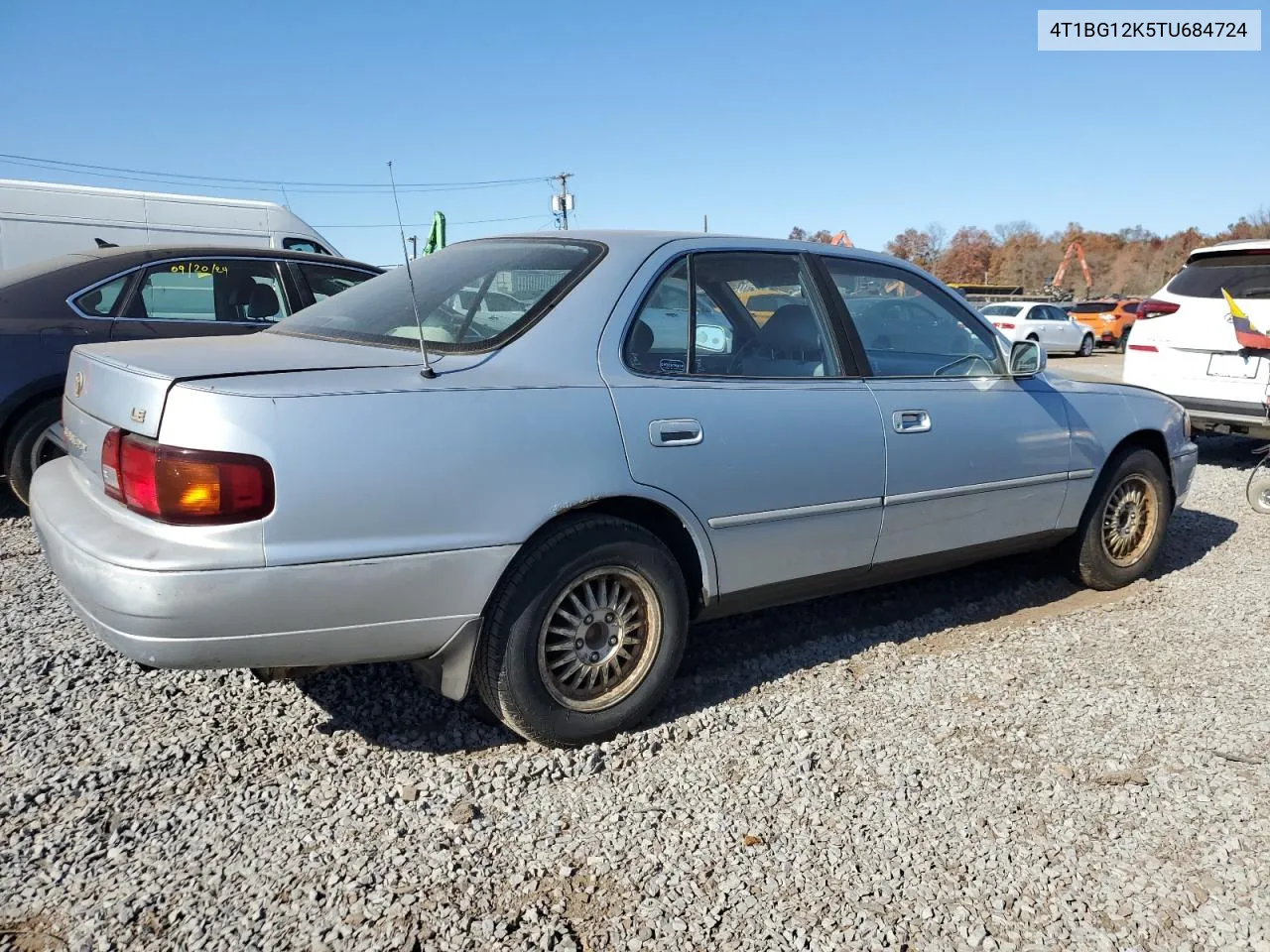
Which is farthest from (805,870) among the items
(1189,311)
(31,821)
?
(1189,311)

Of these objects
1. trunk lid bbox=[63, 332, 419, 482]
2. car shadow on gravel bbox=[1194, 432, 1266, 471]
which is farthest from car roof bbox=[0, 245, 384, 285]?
car shadow on gravel bbox=[1194, 432, 1266, 471]

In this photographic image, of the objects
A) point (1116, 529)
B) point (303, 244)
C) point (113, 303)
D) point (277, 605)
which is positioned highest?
point (303, 244)

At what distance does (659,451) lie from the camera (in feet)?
9.55

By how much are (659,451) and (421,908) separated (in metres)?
1.41

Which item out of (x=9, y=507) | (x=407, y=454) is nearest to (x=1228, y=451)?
(x=407, y=454)

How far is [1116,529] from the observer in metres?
4.64

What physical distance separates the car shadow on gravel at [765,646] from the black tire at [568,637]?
20 cm

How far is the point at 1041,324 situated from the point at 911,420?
23173mm

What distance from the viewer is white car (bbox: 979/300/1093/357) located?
78.5 ft

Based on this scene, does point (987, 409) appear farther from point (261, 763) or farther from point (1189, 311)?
point (1189, 311)

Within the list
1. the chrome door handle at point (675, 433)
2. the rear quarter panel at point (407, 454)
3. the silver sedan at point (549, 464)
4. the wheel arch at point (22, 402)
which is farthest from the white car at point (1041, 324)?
the rear quarter panel at point (407, 454)

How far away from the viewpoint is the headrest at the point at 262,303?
6.18 meters

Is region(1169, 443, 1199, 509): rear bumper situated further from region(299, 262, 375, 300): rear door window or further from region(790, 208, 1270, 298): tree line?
region(790, 208, 1270, 298): tree line

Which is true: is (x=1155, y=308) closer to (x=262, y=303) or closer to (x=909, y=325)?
(x=909, y=325)
